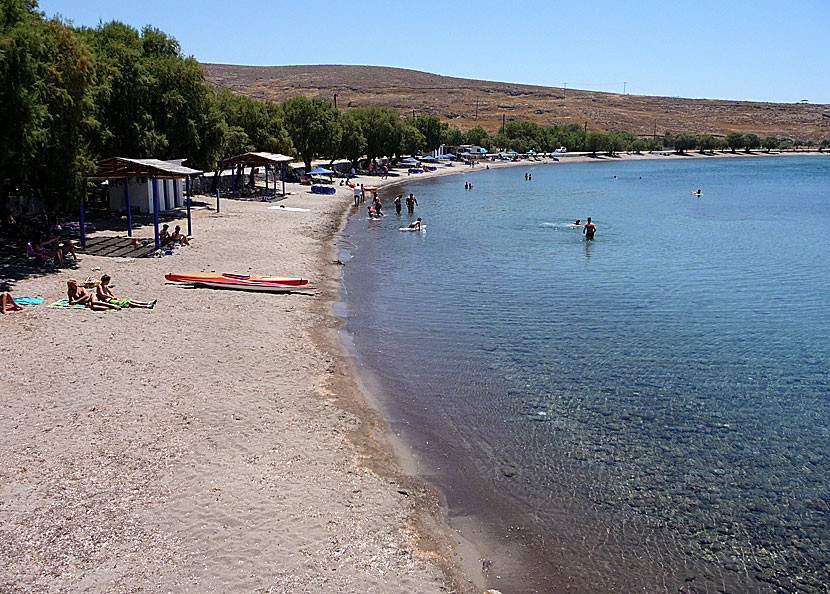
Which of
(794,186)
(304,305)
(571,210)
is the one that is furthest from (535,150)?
(304,305)

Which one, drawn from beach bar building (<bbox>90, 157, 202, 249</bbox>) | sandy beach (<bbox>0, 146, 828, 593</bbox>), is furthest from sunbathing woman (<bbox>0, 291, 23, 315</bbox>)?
beach bar building (<bbox>90, 157, 202, 249</bbox>)

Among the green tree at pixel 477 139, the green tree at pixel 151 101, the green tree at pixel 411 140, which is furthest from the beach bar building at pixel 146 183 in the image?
the green tree at pixel 477 139

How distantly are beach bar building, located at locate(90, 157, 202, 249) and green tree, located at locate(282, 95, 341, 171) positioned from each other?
2901cm

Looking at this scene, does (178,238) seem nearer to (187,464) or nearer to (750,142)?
(187,464)

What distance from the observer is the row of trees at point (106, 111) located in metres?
19.4

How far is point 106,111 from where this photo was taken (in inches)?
1281

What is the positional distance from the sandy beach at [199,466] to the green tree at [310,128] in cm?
5054

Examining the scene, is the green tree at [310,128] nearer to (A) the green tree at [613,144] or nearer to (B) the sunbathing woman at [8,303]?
(B) the sunbathing woman at [8,303]

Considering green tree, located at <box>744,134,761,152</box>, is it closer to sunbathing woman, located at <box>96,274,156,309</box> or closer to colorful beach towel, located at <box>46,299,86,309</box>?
sunbathing woman, located at <box>96,274,156,309</box>

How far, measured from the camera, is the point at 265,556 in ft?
28.4

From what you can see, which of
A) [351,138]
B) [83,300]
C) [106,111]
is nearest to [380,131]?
[351,138]

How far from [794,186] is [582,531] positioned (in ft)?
309

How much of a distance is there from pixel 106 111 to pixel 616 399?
27.4 meters

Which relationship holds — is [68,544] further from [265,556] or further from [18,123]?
[18,123]
